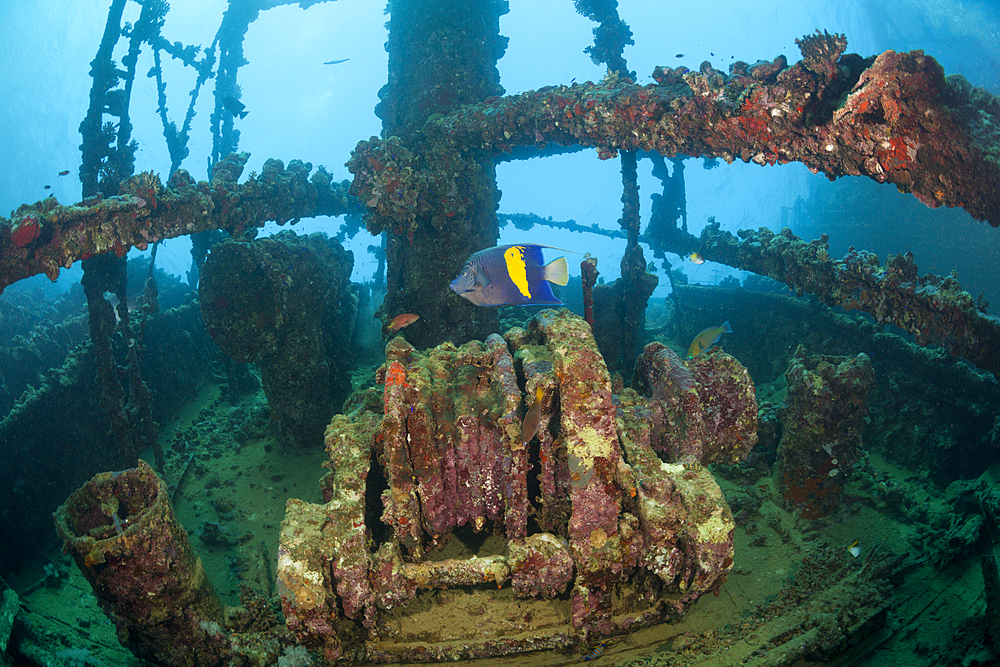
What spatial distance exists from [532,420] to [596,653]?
5.49 feet

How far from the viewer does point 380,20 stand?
373 ft

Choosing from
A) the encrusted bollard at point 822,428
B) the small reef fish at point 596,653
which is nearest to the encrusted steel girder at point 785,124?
the encrusted bollard at point 822,428

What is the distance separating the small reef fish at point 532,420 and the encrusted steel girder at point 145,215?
552 centimetres

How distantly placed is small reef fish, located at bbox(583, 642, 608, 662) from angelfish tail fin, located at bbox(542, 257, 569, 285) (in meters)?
2.56

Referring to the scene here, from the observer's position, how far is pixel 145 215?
6012mm

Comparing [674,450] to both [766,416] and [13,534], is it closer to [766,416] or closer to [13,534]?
[766,416]

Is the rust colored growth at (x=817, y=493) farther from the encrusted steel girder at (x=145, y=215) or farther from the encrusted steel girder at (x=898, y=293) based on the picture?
the encrusted steel girder at (x=145, y=215)

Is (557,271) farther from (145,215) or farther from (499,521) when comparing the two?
(145,215)

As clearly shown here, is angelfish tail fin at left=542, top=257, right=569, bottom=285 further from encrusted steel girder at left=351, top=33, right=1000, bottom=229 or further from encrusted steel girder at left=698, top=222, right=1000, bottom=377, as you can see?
encrusted steel girder at left=698, top=222, right=1000, bottom=377

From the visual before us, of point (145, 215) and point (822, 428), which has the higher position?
point (145, 215)

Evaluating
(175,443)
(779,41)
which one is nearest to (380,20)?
(779,41)

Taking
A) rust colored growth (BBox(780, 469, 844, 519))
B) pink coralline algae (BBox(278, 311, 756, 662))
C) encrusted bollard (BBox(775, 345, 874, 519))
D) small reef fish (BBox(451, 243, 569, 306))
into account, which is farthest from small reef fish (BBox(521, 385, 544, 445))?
rust colored growth (BBox(780, 469, 844, 519))

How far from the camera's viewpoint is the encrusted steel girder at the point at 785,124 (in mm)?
3234

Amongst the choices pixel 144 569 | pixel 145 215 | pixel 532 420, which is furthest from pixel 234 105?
pixel 532 420
